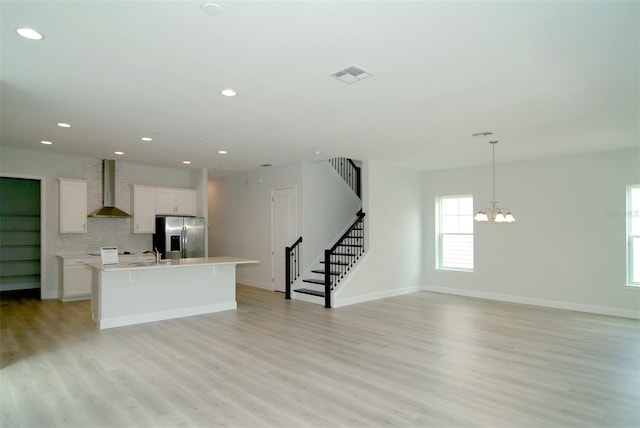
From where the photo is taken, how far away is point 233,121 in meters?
4.92

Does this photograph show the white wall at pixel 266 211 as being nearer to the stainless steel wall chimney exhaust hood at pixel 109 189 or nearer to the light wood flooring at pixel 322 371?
the light wood flooring at pixel 322 371

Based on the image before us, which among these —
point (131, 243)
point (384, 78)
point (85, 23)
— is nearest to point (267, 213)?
point (131, 243)

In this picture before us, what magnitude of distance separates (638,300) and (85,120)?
8778 mm

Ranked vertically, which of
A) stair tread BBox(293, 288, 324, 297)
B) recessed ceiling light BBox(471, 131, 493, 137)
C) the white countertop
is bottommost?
stair tread BBox(293, 288, 324, 297)

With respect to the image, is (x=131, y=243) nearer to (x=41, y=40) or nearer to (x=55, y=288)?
(x=55, y=288)

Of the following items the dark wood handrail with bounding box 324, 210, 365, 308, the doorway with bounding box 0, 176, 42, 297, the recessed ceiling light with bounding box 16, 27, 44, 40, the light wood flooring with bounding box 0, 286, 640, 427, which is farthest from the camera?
the doorway with bounding box 0, 176, 42, 297

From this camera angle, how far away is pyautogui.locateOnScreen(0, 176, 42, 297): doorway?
882 cm

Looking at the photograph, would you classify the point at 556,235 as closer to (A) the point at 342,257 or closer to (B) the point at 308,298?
(A) the point at 342,257

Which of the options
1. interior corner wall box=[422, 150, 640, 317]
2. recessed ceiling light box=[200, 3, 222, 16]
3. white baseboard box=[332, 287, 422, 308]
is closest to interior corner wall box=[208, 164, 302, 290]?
white baseboard box=[332, 287, 422, 308]

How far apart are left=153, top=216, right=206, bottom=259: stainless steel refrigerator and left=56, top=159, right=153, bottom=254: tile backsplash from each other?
A: 1.71 feet

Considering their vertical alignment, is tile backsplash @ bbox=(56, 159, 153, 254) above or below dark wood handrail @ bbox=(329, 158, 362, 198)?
below

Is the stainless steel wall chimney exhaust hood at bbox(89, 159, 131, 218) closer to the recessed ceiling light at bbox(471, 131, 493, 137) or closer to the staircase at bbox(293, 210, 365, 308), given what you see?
the staircase at bbox(293, 210, 365, 308)

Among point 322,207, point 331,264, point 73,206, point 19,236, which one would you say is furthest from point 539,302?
point 19,236

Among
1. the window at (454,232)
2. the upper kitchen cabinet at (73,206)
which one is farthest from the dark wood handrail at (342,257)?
the upper kitchen cabinet at (73,206)
